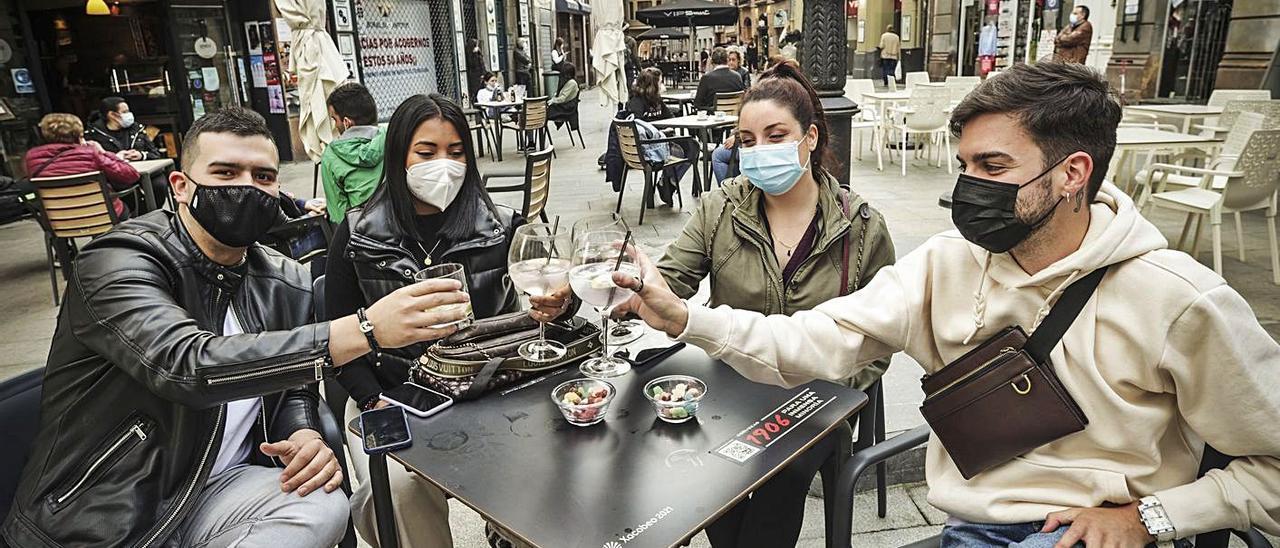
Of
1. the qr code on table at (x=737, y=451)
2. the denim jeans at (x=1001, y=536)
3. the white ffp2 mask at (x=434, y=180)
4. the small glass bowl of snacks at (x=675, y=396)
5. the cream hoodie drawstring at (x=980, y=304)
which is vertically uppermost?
the white ffp2 mask at (x=434, y=180)

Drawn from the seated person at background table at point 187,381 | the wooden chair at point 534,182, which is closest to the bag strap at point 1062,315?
the seated person at background table at point 187,381

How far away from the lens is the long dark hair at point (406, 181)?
101 inches

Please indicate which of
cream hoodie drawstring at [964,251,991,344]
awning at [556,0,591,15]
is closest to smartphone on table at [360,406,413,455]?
cream hoodie drawstring at [964,251,991,344]

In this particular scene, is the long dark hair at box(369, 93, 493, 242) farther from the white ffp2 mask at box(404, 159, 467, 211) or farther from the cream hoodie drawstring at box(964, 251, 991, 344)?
the cream hoodie drawstring at box(964, 251, 991, 344)

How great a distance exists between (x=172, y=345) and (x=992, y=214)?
179 cm

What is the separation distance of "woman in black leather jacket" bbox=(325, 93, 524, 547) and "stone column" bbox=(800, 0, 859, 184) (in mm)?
2626

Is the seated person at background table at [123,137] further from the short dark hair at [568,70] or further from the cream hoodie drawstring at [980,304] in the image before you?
the cream hoodie drawstring at [980,304]

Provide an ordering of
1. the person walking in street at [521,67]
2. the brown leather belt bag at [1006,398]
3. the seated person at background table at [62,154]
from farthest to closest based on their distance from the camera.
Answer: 1. the person walking in street at [521,67]
2. the seated person at background table at [62,154]
3. the brown leather belt bag at [1006,398]

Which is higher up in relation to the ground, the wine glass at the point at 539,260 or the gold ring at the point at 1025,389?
the wine glass at the point at 539,260

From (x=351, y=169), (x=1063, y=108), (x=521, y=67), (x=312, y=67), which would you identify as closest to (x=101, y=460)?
(x=1063, y=108)

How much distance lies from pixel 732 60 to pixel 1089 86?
10.1 metres

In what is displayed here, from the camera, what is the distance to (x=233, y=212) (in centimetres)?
197

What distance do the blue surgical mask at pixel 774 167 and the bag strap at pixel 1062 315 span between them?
48.4 inches

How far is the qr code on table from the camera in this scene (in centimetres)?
160
